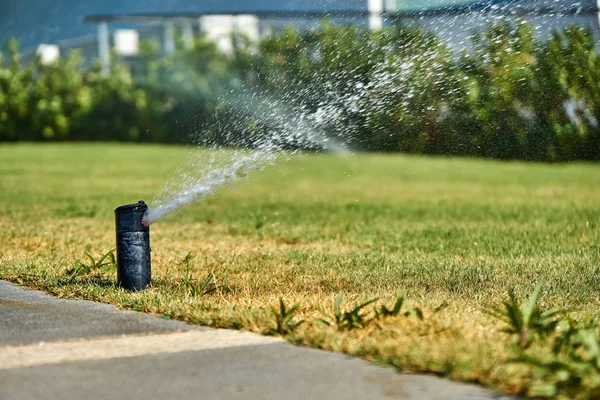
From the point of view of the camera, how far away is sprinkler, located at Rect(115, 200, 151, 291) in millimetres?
4977

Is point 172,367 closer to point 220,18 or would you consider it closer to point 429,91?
point 429,91

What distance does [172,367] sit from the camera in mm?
3488

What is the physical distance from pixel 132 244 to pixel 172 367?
5.19 ft

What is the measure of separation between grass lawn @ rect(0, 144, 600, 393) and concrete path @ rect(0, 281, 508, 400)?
0.45 feet

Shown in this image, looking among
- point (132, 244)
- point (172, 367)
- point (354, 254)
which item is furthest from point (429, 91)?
point (172, 367)

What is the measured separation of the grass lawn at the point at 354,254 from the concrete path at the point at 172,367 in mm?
136

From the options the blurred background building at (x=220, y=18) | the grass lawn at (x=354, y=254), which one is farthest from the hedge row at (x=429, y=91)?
the grass lawn at (x=354, y=254)

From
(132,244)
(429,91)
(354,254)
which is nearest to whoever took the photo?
(132,244)

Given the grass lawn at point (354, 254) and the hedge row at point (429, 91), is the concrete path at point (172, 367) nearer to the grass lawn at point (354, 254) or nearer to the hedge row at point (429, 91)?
the grass lawn at point (354, 254)

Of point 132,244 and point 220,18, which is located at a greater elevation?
point 220,18

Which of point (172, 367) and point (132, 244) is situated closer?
point (172, 367)

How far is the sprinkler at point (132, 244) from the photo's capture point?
498cm

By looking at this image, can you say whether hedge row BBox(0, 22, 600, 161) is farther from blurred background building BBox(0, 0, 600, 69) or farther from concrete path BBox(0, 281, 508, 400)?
concrete path BBox(0, 281, 508, 400)

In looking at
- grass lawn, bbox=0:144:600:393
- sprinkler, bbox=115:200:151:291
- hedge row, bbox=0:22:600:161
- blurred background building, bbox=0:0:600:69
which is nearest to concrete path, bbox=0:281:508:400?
grass lawn, bbox=0:144:600:393
